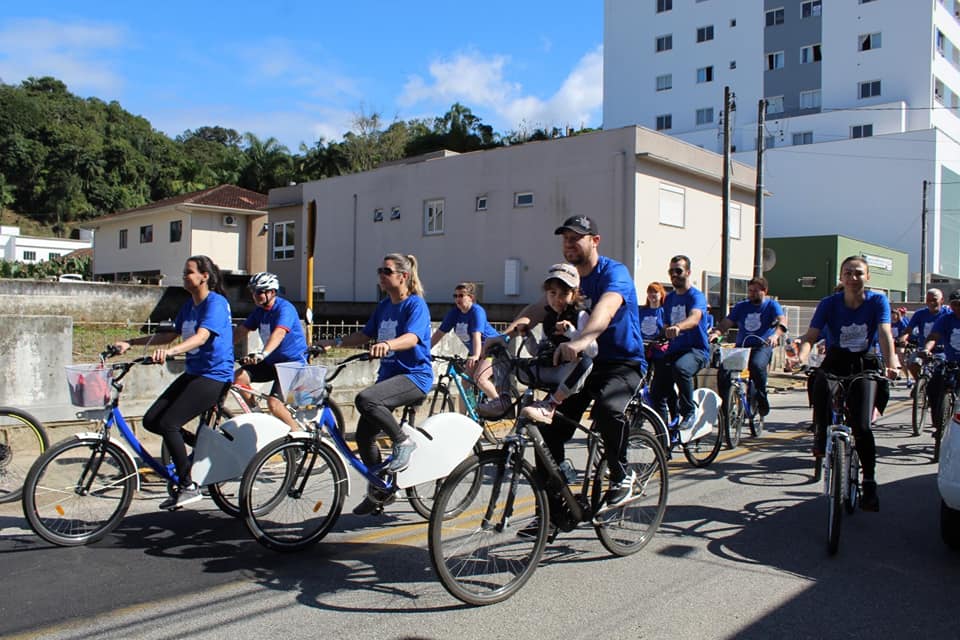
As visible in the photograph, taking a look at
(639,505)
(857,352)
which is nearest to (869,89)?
(857,352)

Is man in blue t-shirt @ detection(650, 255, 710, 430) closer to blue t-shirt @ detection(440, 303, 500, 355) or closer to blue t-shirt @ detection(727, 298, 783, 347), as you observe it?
blue t-shirt @ detection(727, 298, 783, 347)

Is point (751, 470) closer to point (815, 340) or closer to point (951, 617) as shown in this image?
point (815, 340)

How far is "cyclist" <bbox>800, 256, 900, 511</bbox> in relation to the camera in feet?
19.1

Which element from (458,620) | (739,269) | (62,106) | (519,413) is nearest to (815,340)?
(519,413)

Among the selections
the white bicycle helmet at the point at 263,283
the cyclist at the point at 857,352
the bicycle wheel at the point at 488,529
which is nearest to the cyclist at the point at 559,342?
the bicycle wheel at the point at 488,529

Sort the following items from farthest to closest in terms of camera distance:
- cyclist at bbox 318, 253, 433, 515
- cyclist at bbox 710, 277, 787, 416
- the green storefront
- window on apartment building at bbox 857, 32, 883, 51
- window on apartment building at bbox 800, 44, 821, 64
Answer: window on apartment building at bbox 800, 44, 821, 64 < window on apartment building at bbox 857, 32, 883, 51 < the green storefront < cyclist at bbox 710, 277, 787, 416 < cyclist at bbox 318, 253, 433, 515

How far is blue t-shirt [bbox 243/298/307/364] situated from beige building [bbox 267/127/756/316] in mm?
17985

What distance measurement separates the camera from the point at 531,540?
4.48m

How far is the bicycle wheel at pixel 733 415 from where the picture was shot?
8680 millimetres

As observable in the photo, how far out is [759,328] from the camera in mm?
9477

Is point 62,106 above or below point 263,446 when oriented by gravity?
above

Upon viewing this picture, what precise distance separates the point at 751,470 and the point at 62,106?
91719mm

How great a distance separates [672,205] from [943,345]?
56.7ft

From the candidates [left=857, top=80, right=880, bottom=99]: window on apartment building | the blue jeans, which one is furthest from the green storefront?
the blue jeans
